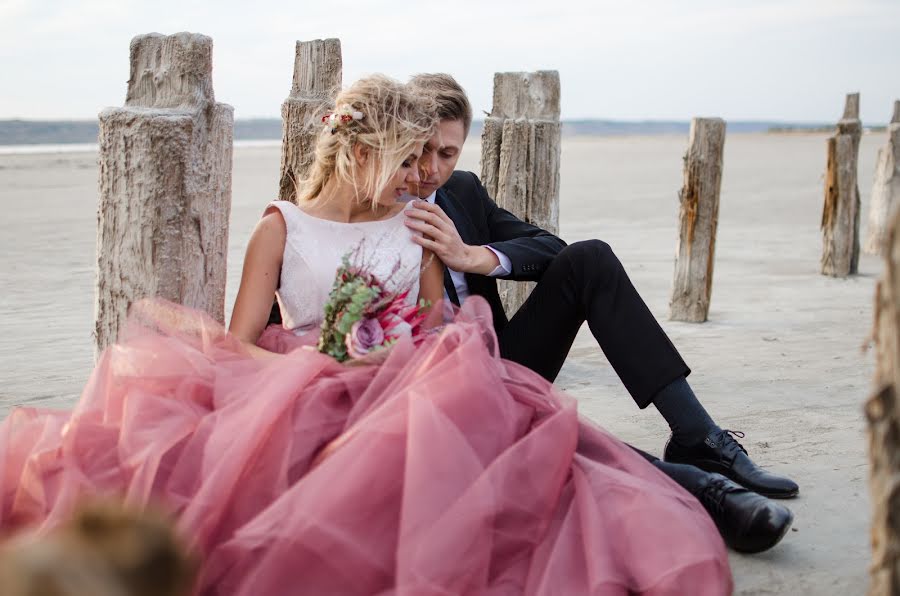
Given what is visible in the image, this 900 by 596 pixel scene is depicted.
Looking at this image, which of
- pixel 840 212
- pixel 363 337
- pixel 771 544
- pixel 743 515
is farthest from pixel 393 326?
pixel 840 212

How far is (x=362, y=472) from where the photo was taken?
2465mm

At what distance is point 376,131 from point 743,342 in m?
3.84

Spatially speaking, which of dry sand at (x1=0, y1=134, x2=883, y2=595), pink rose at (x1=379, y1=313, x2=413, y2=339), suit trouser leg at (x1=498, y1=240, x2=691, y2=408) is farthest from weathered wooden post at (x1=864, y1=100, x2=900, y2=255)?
pink rose at (x1=379, y1=313, x2=413, y2=339)

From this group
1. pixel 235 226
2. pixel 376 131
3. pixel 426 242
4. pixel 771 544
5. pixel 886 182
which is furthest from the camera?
pixel 235 226

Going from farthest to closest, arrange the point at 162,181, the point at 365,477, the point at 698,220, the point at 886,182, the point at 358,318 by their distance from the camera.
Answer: the point at 886,182 < the point at 698,220 < the point at 162,181 < the point at 358,318 < the point at 365,477

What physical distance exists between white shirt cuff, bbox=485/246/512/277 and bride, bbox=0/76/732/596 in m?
0.56

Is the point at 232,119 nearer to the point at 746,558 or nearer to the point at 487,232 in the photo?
the point at 487,232

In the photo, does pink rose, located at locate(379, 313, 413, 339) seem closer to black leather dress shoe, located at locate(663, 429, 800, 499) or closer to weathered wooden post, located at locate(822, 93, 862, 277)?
black leather dress shoe, located at locate(663, 429, 800, 499)

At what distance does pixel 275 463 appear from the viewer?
261cm

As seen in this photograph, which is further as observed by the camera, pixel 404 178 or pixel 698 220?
pixel 698 220

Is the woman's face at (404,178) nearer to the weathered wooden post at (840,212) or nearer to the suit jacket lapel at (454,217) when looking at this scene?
the suit jacket lapel at (454,217)

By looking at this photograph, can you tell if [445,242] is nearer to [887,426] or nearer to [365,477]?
[365,477]

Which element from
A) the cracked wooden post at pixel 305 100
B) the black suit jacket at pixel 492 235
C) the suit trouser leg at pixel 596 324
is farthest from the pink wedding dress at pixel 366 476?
the cracked wooden post at pixel 305 100

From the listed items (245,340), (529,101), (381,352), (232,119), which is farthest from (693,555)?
(529,101)
